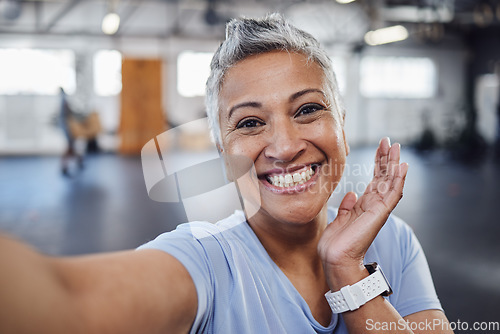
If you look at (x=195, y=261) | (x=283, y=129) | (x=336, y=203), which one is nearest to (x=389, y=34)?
(x=336, y=203)

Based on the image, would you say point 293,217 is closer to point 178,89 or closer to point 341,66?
point 178,89

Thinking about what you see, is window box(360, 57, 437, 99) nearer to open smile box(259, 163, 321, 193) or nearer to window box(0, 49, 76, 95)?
window box(0, 49, 76, 95)

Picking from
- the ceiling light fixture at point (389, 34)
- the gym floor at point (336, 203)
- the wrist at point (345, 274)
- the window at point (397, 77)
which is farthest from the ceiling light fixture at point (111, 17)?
the window at point (397, 77)

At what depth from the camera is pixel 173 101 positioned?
1308 centimetres

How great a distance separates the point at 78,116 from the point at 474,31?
13.2m

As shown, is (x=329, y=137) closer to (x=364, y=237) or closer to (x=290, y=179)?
(x=290, y=179)

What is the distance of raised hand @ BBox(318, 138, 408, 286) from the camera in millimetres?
960

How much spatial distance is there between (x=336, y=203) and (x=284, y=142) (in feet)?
4.10

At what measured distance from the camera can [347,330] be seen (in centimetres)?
95

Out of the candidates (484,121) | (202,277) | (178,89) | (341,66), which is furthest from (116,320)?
(484,121)

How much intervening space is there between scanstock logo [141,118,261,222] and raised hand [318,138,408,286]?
0.66 feet

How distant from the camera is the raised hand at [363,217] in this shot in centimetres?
96

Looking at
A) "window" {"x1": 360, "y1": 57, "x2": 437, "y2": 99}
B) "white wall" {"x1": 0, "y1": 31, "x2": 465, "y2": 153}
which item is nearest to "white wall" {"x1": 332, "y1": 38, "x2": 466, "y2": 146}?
"white wall" {"x1": 0, "y1": 31, "x2": 465, "y2": 153}

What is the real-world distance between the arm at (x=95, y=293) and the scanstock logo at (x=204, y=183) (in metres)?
0.32
